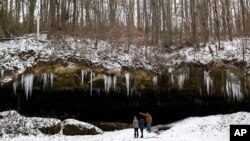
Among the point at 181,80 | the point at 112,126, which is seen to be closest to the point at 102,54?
the point at 112,126

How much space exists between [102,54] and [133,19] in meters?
9.67

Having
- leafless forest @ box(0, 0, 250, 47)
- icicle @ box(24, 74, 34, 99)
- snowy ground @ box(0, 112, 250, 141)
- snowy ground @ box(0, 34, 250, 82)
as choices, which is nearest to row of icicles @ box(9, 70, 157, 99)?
icicle @ box(24, 74, 34, 99)

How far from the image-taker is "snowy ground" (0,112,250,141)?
2019 cm


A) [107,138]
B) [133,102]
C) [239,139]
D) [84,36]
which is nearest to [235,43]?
[133,102]

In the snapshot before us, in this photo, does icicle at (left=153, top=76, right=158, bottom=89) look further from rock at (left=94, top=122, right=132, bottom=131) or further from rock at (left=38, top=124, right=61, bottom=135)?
rock at (left=38, top=124, right=61, bottom=135)

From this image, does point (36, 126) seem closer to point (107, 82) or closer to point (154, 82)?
point (107, 82)

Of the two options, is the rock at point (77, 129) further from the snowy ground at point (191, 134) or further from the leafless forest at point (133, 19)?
the leafless forest at point (133, 19)

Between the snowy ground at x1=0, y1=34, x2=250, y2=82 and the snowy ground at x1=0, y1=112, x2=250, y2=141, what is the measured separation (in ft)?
14.0

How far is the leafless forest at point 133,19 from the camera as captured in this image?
100 feet

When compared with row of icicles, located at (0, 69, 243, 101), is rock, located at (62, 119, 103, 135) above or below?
below

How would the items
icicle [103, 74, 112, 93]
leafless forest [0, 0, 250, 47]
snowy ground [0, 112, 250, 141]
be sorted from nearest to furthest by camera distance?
snowy ground [0, 112, 250, 141], icicle [103, 74, 112, 93], leafless forest [0, 0, 250, 47]

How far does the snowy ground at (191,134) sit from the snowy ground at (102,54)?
428 centimetres

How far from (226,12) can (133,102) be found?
13.8 meters

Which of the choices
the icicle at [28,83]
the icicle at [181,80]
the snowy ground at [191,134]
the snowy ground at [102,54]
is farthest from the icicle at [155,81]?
the icicle at [28,83]
